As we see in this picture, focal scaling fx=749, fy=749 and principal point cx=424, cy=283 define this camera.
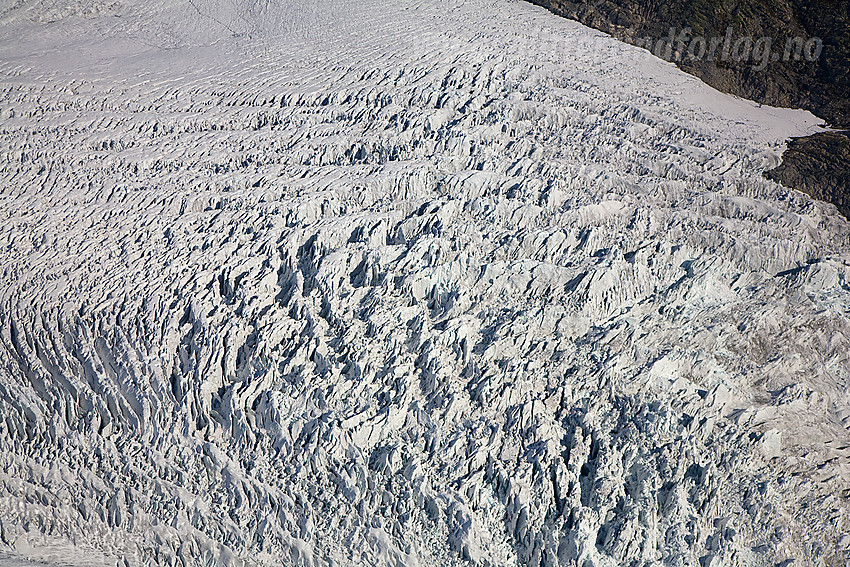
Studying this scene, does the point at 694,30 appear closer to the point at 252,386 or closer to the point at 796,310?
the point at 796,310

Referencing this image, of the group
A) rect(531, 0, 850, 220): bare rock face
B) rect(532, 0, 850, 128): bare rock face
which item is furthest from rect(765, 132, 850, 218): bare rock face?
rect(532, 0, 850, 128): bare rock face

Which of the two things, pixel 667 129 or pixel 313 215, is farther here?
pixel 667 129

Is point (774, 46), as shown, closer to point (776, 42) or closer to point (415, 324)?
Result: point (776, 42)

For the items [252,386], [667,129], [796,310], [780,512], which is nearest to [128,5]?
[252,386]

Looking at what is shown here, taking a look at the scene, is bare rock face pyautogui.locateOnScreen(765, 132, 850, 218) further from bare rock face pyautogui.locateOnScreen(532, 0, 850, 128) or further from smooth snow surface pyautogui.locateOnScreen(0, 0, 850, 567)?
bare rock face pyautogui.locateOnScreen(532, 0, 850, 128)

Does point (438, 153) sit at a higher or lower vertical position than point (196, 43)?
lower

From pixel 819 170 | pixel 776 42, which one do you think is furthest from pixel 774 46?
pixel 819 170

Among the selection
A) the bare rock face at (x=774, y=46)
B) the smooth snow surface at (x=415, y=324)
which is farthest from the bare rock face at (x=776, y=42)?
the smooth snow surface at (x=415, y=324)

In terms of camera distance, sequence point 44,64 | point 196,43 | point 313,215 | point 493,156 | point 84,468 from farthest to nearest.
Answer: point 196,43, point 44,64, point 493,156, point 313,215, point 84,468

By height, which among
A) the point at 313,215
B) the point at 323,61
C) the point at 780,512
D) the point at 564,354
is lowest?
the point at 780,512
